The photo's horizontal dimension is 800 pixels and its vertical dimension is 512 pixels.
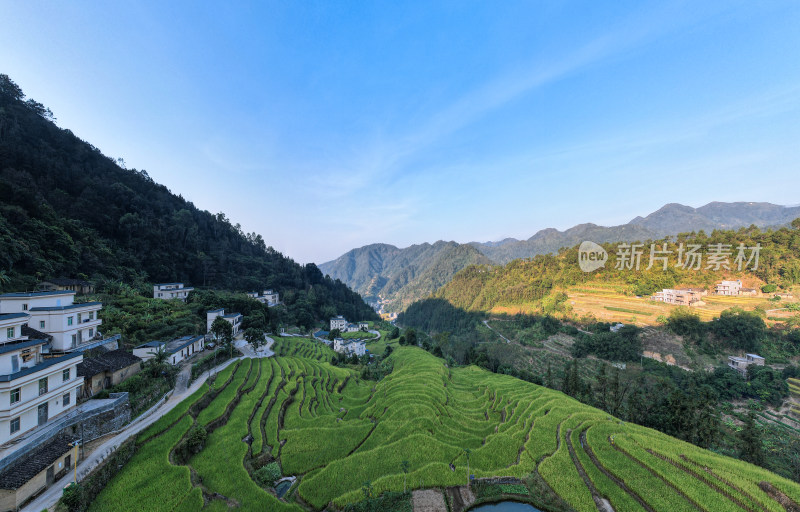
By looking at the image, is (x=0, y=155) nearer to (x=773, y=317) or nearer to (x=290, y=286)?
(x=290, y=286)

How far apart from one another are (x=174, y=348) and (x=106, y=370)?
841cm

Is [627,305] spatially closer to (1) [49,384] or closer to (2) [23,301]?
(1) [49,384]

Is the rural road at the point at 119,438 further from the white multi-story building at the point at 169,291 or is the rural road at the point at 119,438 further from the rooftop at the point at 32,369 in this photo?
the white multi-story building at the point at 169,291

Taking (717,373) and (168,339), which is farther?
(717,373)

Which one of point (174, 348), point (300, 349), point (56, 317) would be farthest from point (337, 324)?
point (56, 317)

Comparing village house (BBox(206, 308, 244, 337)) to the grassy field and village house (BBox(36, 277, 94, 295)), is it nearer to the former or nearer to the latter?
village house (BBox(36, 277, 94, 295))

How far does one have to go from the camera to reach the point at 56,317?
2112 centimetres

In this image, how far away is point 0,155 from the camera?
51.1 metres

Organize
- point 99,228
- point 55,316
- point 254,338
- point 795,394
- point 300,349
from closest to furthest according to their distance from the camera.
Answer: point 55,316 < point 795,394 < point 254,338 < point 300,349 < point 99,228

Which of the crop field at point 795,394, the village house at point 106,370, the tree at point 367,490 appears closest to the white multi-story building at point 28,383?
the village house at point 106,370

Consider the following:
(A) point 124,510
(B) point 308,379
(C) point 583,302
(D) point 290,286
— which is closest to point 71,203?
(D) point 290,286

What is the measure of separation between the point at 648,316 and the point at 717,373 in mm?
15780

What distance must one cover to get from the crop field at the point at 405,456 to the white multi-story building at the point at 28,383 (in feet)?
18.4

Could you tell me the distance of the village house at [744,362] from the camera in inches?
1517
